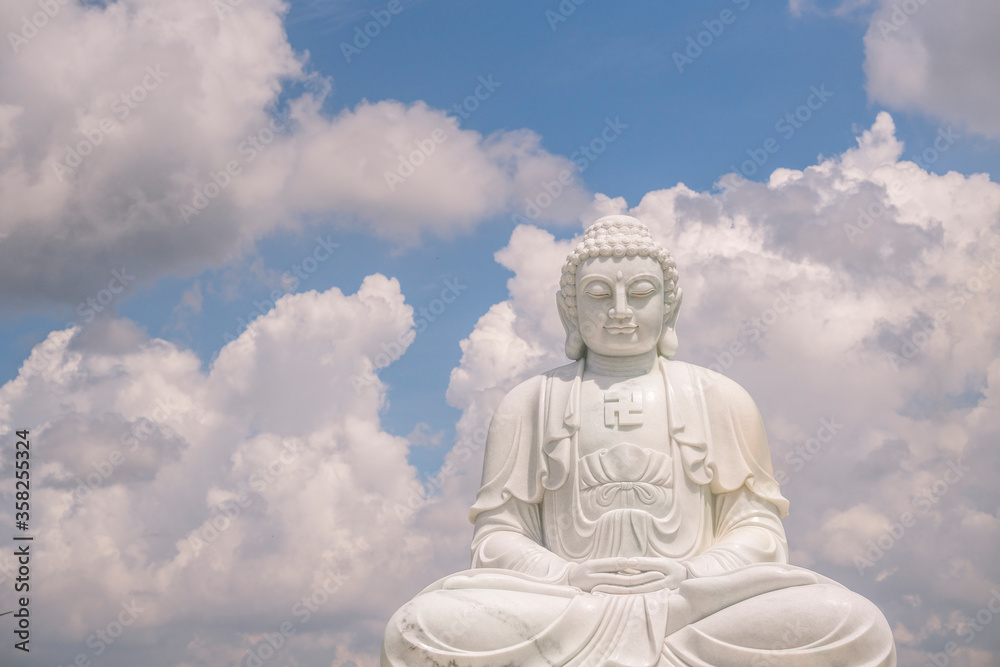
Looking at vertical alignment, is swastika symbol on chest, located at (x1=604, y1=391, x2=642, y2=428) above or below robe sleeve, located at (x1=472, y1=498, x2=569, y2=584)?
above

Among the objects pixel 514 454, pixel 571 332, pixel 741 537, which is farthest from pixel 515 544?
pixel 571 332

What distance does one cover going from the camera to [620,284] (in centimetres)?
1031

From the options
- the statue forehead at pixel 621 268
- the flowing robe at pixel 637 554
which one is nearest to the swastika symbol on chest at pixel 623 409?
the flowing robe at pixel 637 554

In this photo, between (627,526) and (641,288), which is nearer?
(627,526)

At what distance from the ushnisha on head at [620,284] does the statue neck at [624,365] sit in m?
0.10

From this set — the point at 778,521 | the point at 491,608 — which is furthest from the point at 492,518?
the point at 778,521

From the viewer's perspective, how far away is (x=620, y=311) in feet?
33.6

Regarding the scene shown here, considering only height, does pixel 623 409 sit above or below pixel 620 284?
below

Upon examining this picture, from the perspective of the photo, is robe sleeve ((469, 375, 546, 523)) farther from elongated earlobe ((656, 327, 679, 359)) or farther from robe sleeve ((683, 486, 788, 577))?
robe sleeve ((683, 486, 788, 577))

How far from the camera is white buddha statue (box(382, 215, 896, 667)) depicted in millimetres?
8242

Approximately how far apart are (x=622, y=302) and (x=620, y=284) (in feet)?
0.57

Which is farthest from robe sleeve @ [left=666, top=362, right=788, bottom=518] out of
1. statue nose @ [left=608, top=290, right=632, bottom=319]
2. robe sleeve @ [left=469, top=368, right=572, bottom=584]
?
robe sleeve @ [left=469, top=368, right=572, bottom=584]

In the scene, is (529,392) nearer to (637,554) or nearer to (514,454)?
(514,454)

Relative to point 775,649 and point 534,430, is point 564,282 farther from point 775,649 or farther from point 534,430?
point 775,649
